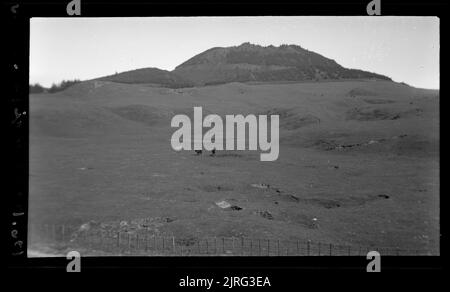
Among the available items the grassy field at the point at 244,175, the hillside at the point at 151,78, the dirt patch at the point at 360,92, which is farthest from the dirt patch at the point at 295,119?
the hillside at the point at 151,78

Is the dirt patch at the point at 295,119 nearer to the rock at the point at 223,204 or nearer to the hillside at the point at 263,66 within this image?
the hillside at the point at 263,66

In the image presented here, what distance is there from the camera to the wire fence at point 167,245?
7.48m

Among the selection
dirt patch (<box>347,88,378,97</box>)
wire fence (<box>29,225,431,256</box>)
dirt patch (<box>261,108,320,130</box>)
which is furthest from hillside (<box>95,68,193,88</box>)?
dirt patch (<box>347,88,378,97</box>)

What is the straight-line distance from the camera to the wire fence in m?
7.48

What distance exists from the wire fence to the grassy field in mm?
202

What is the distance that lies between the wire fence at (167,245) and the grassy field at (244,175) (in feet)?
0.66

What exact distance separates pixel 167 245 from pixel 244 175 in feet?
15.4

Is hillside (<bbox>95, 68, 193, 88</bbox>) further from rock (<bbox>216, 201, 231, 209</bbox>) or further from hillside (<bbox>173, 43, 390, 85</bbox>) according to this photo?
rock (<bbox>216, 201, 231, 209</bbox>)

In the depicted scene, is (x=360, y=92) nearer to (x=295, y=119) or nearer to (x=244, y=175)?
(x=295, y=119)

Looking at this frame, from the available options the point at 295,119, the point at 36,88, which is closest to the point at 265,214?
the point at 295,119

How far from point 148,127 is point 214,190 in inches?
167
